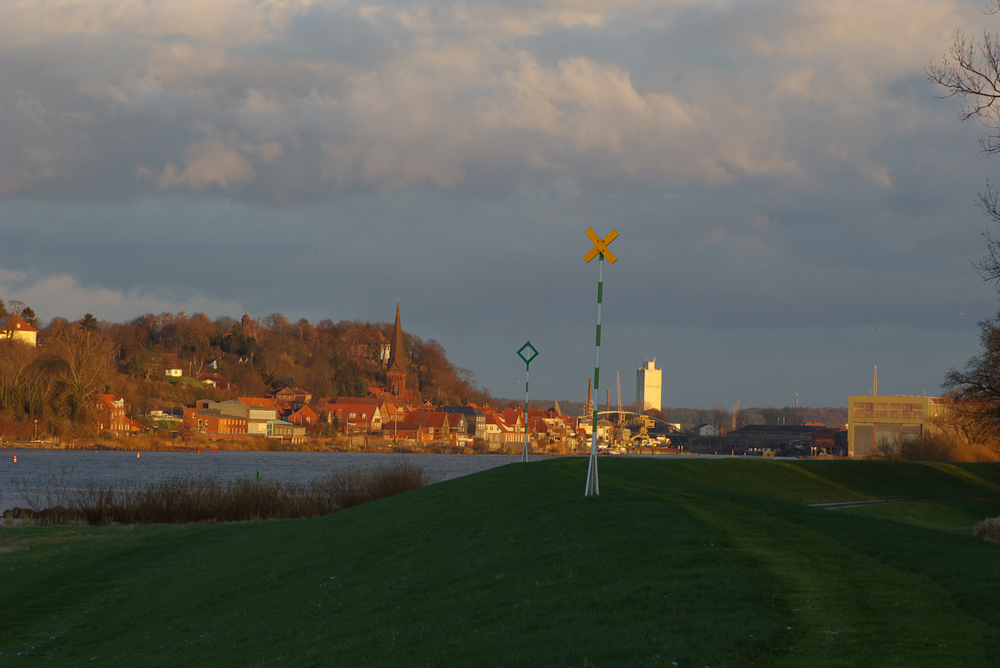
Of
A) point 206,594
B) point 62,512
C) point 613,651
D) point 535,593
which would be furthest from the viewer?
point 62,512

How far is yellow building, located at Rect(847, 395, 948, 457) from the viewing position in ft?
316

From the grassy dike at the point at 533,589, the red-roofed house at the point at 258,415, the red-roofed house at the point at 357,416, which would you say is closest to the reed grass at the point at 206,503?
the grassy dike at the point at 533,589

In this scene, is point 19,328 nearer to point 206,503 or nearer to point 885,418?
point 206,503

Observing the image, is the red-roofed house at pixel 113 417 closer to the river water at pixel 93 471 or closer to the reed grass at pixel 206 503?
the river water at pixel 93 471

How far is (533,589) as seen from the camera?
1175 cm

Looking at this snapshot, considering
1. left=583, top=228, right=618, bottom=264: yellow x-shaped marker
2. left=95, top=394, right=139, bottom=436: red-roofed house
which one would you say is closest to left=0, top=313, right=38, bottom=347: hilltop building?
left=95, top=394, right=139, bottom=436: red-roofed house

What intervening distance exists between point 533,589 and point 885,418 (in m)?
99.1

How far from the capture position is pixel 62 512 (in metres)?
35.8

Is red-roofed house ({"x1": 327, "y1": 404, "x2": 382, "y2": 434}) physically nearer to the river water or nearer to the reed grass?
the river water

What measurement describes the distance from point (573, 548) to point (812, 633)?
19.1 feet

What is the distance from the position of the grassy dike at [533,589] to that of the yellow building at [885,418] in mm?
78070

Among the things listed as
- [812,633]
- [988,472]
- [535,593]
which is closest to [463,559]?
[535,593]

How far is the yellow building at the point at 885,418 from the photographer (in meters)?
96.2

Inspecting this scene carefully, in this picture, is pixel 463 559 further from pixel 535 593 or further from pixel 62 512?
pixel 62 512
